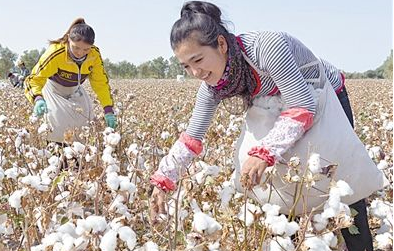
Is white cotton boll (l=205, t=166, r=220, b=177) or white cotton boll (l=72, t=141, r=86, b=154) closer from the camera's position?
white cotton boll (l=205, t=166, r=220, b=177)

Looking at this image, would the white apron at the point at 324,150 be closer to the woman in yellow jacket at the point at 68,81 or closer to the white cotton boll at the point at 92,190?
the white cotton boll at the point at 92,190

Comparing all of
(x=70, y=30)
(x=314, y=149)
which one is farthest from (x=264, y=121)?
(x=70, y=30)

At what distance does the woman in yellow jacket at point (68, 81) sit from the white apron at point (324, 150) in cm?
165

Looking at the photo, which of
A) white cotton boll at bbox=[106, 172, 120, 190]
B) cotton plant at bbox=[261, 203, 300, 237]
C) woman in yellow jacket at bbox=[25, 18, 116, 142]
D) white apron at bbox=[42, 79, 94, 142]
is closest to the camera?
cotton plant at bbox=[261, 203, 300, 237]

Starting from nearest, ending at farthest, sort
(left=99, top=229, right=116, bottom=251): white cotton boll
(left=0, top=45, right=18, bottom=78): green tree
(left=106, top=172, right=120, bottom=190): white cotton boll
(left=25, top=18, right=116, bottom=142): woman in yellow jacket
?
(left=99, top=229, right=116, bottom=251): white cotton boll → (left=106, top=172, right=120, bottom=190): white cotton boll → (left=25, top=18, right=116, bottom=142): woman in yellow jacket → (left=0, top=45, right=18, bottom=78): green tree

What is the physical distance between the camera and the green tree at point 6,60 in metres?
45.3

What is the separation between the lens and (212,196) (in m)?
1.68

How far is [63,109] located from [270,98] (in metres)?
1.95

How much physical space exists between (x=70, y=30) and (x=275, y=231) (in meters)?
2.35

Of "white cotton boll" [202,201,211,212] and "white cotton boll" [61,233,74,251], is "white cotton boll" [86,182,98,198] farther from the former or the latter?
"white cotton boll" [61,233,74,251]

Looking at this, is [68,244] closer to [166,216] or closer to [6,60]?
[166,216]

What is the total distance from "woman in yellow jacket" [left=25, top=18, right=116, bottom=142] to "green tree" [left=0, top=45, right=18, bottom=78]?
40.9 meters

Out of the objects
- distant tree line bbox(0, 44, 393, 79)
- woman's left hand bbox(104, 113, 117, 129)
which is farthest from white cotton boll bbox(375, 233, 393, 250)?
distant tree line bbox(0, 44, 393, 79)

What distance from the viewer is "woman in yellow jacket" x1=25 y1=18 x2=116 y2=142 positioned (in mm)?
3296
